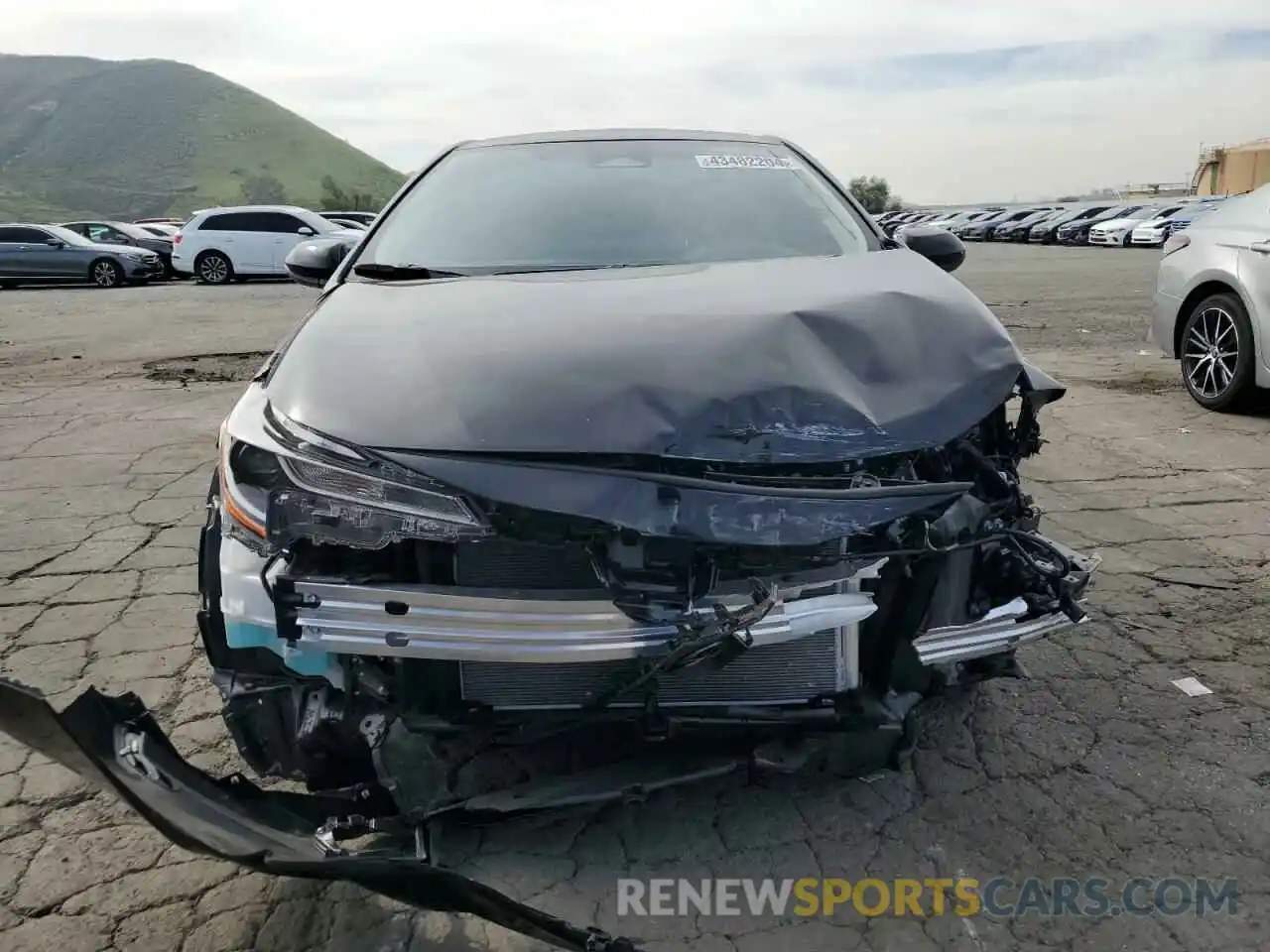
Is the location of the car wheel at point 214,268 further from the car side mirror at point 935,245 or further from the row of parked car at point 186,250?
the car side mirror at point 935,245

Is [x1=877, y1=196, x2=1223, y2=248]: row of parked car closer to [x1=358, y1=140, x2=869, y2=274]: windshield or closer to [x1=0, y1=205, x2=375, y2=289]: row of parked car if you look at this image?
[x1=0, y1=205, x2=375, y2=289]: row of parked car

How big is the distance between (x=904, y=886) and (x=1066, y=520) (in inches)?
107

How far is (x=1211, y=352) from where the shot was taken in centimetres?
640

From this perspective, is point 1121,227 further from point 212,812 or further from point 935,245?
point 212,812


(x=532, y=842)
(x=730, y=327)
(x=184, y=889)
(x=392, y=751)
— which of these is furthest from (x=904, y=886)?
(x=184, y=889)

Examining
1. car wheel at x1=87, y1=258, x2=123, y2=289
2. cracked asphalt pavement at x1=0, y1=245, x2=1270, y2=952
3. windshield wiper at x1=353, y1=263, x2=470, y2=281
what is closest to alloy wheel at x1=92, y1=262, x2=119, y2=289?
car wheel at x1=87, y1=258, x2=123, y2=289

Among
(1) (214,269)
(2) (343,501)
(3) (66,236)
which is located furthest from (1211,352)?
(3) (66,236)

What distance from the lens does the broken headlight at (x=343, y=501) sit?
1.90 meters

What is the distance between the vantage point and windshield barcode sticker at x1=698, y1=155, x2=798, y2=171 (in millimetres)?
3635

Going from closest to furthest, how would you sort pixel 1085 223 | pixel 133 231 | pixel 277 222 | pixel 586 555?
1. pixel 586 555
2. pixel 277 222
3. pixel 133 231
4. pixel 1085 223

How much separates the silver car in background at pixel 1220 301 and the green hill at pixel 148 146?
323 feet

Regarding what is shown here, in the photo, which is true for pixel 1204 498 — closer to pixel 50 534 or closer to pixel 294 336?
pixel 294 336

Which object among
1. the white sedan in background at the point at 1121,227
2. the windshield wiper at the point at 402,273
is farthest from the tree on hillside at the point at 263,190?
the windshield wiper at the point at 402,273

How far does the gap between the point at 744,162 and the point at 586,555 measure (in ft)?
7.23
